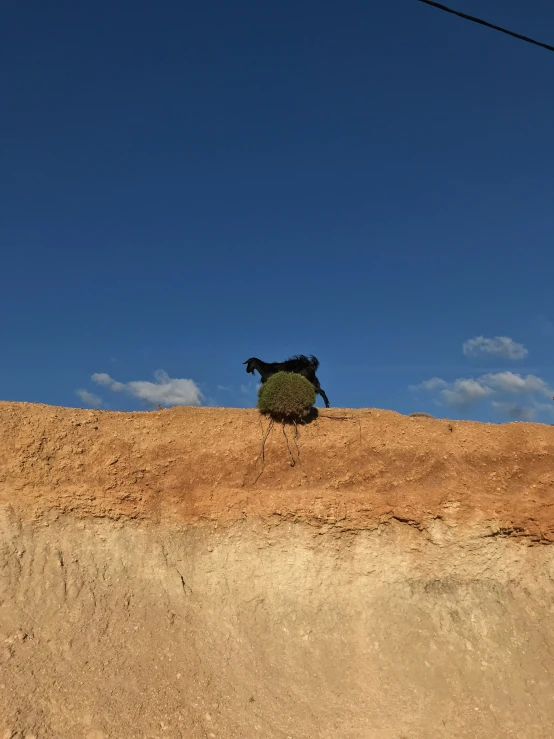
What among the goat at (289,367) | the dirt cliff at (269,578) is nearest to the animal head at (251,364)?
the goat at (289,367)

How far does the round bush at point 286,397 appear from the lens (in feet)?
65.6

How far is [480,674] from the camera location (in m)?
16.1

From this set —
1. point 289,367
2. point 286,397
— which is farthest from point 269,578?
point 289,367

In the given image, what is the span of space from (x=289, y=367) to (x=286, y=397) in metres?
3.47

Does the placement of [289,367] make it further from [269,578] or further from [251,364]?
[269,578]

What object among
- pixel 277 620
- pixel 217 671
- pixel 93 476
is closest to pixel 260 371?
pixel 93 476

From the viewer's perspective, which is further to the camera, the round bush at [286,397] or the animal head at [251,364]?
the animal head at [251,364]

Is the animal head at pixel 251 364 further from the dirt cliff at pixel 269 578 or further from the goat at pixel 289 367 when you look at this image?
the dirt cliff at pixel 269 578

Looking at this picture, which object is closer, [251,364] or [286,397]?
[286,397]

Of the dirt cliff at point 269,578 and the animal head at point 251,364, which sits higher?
the animal head at point 251,364

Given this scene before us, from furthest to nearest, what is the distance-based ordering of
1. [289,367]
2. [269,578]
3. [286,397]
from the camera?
1. [289,367]
2. [286,397]
3. [269,578]

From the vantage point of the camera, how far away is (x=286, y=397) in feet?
65.8

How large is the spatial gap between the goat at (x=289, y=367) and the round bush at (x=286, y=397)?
6.14ft

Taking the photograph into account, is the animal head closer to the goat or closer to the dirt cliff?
the goat
